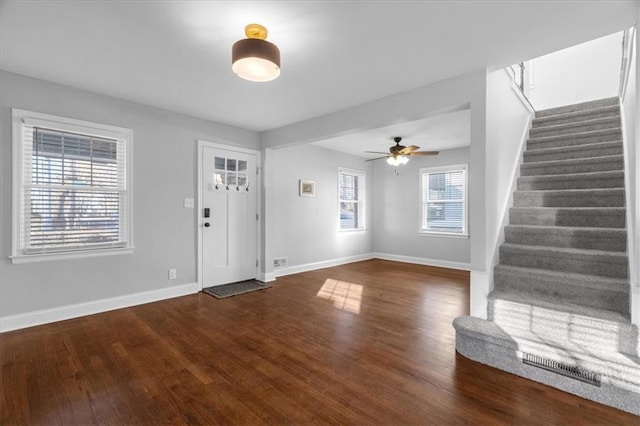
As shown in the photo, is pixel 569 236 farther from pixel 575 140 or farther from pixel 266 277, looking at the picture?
pixel 266 277

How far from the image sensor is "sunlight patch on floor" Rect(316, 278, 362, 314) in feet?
12.6

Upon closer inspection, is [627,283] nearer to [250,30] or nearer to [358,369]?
[358,369]

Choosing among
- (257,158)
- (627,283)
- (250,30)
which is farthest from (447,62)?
(257,158)

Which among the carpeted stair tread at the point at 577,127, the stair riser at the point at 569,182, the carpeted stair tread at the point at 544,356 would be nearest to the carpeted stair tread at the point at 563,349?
the carpeted stair tread at the point at 544,356

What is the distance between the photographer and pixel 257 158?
204 inches

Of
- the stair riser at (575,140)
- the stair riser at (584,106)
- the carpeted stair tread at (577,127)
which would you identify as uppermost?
the stair riser at (584,106)

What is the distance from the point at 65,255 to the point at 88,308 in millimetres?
665

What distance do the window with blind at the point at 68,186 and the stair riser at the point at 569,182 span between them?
4959 millimetres

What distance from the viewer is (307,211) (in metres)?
6.16

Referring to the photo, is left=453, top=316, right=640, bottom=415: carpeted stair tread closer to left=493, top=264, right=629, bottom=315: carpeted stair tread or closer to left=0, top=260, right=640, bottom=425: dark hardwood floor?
left=0, top=260, right=640, bottom=425: dark hardwood floor

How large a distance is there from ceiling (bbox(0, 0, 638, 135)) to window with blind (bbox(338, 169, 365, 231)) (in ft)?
11.9

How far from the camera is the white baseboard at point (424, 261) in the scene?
20.4 ft

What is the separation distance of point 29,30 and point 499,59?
3849 mm

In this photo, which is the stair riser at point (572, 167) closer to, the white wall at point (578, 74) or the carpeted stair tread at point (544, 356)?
the carpeted stair tread at point (544, 356)
